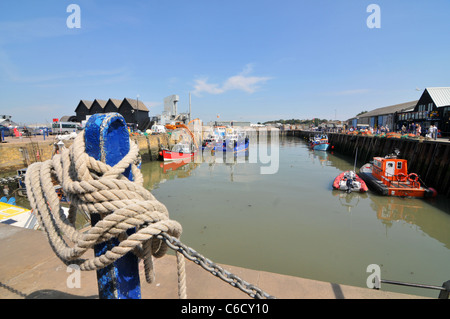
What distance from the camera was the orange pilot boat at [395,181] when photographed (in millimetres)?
14242

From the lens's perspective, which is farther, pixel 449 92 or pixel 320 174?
pixel 449 92

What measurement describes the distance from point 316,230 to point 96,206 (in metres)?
10.8

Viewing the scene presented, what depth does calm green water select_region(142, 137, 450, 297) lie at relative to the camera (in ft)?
25.3

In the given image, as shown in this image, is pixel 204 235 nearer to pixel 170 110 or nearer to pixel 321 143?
pixel 321 143

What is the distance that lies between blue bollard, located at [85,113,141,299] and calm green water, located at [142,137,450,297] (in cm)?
690

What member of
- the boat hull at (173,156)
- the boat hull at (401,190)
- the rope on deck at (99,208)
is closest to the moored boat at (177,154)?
the boat hull at (173,156)


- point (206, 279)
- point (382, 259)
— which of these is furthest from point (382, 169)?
point (206, 279)

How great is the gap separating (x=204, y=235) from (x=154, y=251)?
8535 mm

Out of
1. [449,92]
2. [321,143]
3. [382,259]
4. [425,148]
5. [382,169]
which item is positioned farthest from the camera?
[321,143]

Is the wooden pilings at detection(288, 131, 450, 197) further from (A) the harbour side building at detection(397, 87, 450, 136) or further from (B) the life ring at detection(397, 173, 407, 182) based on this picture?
(A) the harbour side building at detection(397, 87, 450, 136)

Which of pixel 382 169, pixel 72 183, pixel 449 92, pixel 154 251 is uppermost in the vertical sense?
pixel 449 92

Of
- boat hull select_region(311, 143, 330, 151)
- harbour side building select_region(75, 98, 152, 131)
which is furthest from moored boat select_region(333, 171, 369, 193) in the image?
harbour side building select_region(75, 98, 152, 131)
